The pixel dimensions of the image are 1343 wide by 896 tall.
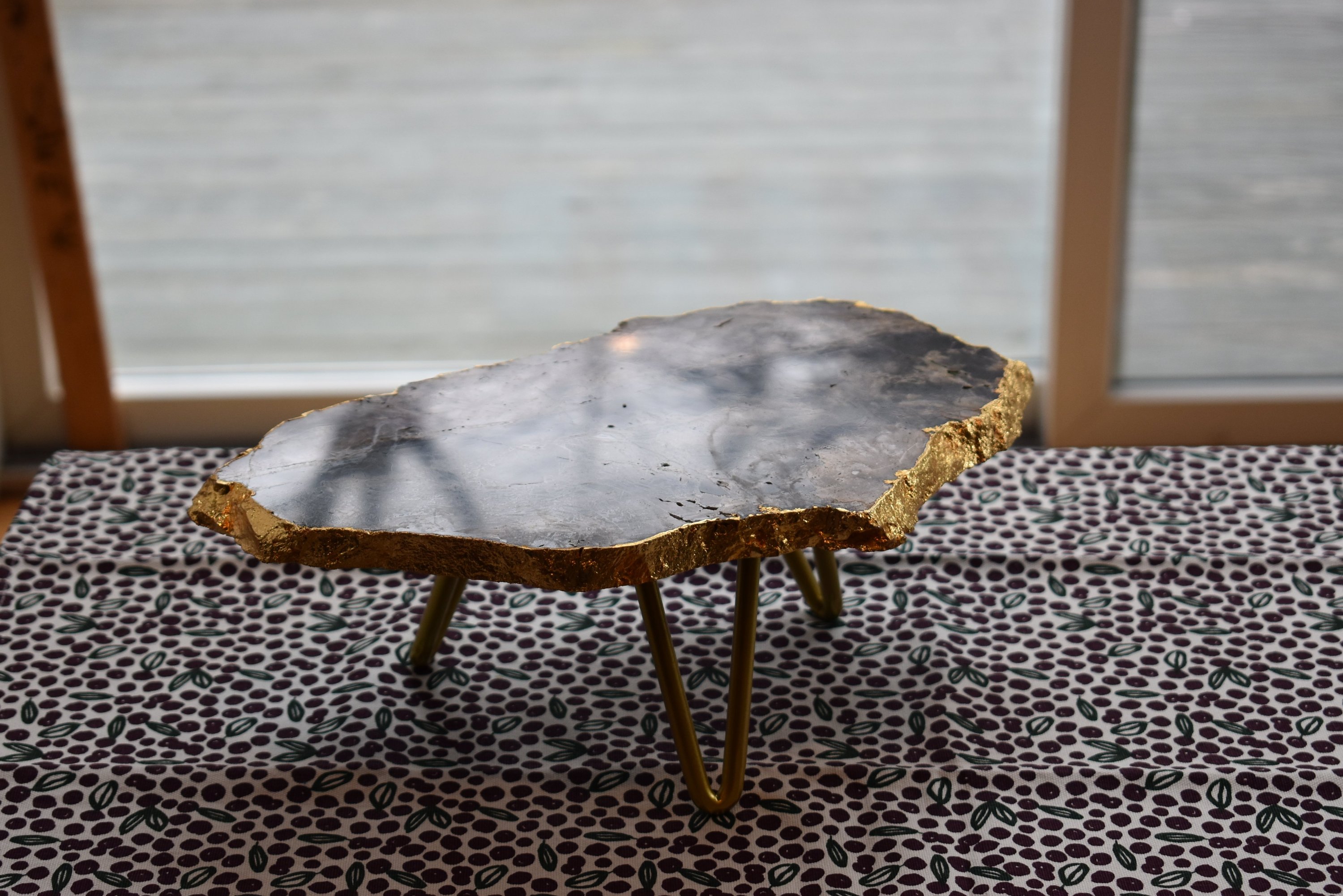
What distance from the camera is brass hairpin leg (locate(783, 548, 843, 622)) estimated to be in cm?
184

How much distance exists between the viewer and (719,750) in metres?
1.61

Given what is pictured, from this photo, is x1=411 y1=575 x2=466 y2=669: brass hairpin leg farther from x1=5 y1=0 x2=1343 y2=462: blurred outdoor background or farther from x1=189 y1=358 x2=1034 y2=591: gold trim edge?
x1=5 y1=0 x2=1343 y2=462: blurred outdoor background

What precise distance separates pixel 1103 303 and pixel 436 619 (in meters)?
1.38

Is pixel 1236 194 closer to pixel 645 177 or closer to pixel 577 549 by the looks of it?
pixel 645 177

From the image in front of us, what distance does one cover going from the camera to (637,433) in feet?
4.96

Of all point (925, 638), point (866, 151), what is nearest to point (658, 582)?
point (925, 638)

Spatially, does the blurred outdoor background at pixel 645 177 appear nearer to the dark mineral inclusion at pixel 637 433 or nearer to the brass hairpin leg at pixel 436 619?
the dark mineral inclusion at pixel 637 433

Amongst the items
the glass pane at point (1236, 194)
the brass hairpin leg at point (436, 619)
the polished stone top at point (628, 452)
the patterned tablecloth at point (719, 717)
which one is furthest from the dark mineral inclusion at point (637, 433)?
the glass pane at point (1236, 194)

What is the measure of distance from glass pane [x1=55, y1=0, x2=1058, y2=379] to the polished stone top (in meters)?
0.74

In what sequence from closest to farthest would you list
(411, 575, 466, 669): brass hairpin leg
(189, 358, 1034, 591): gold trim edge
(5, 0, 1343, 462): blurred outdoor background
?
(189, 358, 1034, 591): gold trim edge, (411, 575, 466, 669): brass hairpin leg, (5, 0, 1343, 462): blurred outdoor background

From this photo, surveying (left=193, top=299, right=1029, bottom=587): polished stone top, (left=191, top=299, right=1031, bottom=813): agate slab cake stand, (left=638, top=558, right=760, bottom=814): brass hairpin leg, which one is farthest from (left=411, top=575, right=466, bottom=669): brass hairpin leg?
(left=638, top=558, right=760, bottom=814): brass hairpin leg

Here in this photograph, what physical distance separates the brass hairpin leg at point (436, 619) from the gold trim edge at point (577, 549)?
0.38 meters

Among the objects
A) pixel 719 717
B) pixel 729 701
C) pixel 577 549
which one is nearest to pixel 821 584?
pixel 719 717

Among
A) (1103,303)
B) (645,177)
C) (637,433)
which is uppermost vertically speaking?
(645,177)
